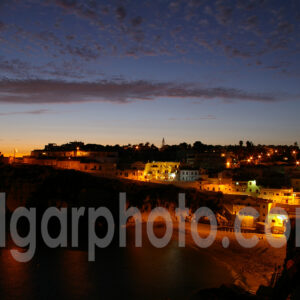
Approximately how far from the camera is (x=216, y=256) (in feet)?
69.7

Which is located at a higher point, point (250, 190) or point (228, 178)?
point (228, 178)

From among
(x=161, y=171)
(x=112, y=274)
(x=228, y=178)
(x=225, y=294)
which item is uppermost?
(x=161, y=171)

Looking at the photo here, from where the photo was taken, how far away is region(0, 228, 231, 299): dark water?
15648 mm

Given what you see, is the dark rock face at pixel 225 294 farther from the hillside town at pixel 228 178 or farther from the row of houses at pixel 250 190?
the row of houses at pixel 250 190

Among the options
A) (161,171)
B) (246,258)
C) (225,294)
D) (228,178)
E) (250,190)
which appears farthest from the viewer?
(161,171)

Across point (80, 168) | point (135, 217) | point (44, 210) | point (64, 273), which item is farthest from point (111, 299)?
point (80, 168)

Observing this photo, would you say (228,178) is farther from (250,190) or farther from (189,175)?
(189,175)

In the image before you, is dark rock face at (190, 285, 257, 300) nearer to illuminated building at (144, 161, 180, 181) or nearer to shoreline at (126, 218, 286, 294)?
shoreline at (126, 218, 286, 294)

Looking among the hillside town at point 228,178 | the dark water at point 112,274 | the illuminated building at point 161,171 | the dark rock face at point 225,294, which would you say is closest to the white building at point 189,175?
the hillside town at point 228,178

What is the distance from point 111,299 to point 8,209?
23083 mm

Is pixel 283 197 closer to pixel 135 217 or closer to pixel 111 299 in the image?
pixel 135 217

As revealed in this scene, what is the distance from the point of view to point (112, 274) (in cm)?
1812

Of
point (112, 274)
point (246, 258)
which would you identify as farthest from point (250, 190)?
point (112, 274)

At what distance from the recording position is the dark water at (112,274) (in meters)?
15.6
